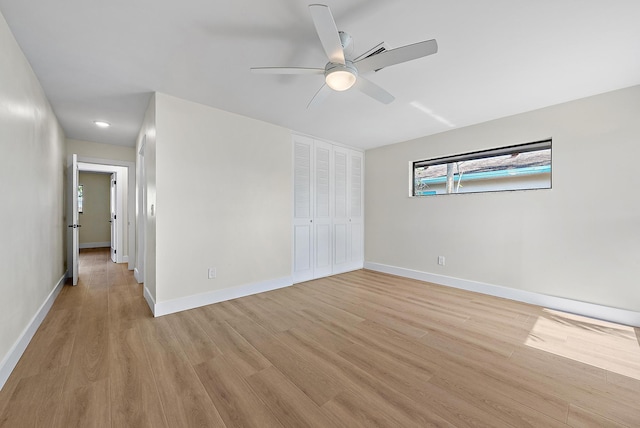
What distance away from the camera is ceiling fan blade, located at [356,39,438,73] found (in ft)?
4.89

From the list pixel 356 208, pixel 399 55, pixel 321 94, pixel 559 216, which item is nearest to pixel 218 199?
pixel 321 94

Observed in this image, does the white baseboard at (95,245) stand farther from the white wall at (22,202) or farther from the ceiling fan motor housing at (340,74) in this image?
the ceiling fan motor housing at (340,74)

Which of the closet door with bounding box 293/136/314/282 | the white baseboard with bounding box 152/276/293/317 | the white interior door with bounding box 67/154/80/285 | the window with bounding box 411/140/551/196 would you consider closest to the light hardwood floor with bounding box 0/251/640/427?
the white baseboard with bounding box 152/276/293/317

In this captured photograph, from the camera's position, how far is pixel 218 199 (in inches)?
122

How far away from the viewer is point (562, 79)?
2.37 metres

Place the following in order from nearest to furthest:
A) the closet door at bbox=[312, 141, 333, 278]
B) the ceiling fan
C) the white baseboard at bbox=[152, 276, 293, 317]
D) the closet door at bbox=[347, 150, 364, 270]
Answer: the ceiling fan → the white baseboard at bbox=[152, 276, 293, 317] → the closet door at bbox=[312, 141, 333, 278] → the closet door at bbox=[347, 150, 364, 270]

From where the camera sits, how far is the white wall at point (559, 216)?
101 inches

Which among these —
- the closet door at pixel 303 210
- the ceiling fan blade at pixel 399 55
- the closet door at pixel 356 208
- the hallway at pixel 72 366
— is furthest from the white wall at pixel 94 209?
the ceiling fan blade at pixel 399 55

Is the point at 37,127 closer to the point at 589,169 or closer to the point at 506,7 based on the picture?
the point at 506,7

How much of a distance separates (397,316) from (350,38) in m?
2.60

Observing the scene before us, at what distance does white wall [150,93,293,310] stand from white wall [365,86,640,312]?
2405mm

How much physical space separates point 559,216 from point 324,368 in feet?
10.5

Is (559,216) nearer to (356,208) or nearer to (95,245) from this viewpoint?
(356,208)

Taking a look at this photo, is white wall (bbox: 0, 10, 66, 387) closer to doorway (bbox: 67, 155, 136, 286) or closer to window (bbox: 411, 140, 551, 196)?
doorway (bbox: 67, 155, 136, 286)
